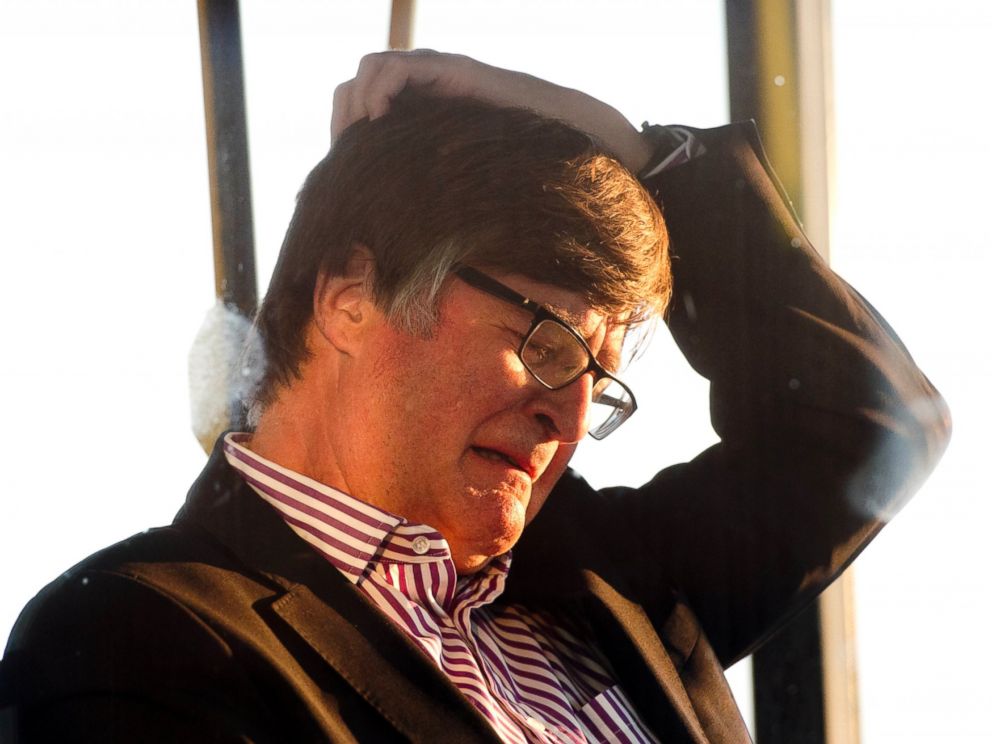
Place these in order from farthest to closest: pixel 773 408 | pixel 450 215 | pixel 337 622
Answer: pixel 773 408
pixel 450 215
pixel 337 622

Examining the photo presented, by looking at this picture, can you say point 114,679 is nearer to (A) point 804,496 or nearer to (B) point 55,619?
(B) point 55,619

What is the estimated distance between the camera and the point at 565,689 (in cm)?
128

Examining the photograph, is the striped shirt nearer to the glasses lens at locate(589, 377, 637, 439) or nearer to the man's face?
the man's face

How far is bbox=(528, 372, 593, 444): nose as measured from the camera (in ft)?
3.87

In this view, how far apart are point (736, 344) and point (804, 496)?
206mm

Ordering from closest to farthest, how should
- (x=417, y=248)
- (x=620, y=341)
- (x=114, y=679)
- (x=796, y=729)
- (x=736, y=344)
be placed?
(x=114, y=679)
(x=417, y=248)
(x=620, y=341)
(x=736, y=344)
(x=796, y=729)

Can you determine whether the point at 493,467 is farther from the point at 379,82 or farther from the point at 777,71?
the point at 777,71

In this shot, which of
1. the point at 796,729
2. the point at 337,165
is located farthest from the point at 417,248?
the point at 796,729

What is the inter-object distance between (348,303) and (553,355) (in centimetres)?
21

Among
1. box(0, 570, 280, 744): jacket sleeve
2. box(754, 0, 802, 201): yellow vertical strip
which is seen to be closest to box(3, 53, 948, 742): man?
box(0, 570, 280, 744): jacket sleeve

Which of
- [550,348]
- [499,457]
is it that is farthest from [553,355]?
[499,457]

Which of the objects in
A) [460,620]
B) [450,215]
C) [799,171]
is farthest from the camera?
[799,171]

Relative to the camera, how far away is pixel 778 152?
1558mm

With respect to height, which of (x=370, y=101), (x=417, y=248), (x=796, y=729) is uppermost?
(x=370, y=101)
